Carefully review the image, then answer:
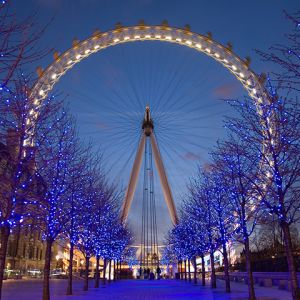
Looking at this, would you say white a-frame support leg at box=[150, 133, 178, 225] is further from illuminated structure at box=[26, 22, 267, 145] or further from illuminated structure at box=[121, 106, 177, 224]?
illuminated structure at box=[26, 22, 267, 145]

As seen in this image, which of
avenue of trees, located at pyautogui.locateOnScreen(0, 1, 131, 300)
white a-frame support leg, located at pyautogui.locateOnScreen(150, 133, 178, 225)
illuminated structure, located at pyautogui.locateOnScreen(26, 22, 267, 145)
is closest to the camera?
avenue of trees, located at pyautogui.locateOnScreen(0, 1, 131, 300)

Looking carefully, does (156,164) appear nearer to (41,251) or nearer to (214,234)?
(214,234)

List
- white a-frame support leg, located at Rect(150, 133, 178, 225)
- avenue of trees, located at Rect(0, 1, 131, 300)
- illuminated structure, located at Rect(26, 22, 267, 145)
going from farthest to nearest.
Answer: white a-frame support leg, located at Rect(150, 133, 178, 225) < illuminated structure, located at Rect(26, 22, 267, 145) < avenue of trees, located at Rect(0, 1, 131, 300)

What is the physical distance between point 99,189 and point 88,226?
14.7ft

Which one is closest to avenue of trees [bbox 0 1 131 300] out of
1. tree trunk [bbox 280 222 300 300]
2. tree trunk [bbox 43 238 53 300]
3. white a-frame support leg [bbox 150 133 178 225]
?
tree trunk [bbox 43 238 53 300]

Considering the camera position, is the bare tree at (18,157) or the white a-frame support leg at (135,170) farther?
the white a-frame support leg at (135,170)

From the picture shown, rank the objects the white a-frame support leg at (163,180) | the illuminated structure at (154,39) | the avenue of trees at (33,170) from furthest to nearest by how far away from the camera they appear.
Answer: the white a-frame support leg at (163,180) → the illuminated structure at (154,39) → the avenue of trees at (33,170)

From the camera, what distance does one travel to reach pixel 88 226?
939 inches

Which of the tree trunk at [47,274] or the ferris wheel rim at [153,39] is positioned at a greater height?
the ferris wheel rim at [153,39]

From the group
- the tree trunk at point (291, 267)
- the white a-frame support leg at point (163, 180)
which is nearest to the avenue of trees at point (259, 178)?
the tree trunk at point (291, 267)

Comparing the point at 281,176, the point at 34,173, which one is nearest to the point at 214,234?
the point at 281,176

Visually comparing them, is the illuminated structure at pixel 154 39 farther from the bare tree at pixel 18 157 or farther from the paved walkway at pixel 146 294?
Answer: the bare tree at pixel 18 157

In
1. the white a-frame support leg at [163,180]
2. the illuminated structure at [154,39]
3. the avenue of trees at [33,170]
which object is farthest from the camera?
the white a-frame support leg at [163,180]

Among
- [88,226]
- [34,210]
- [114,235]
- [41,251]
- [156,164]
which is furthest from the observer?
[41,251]
